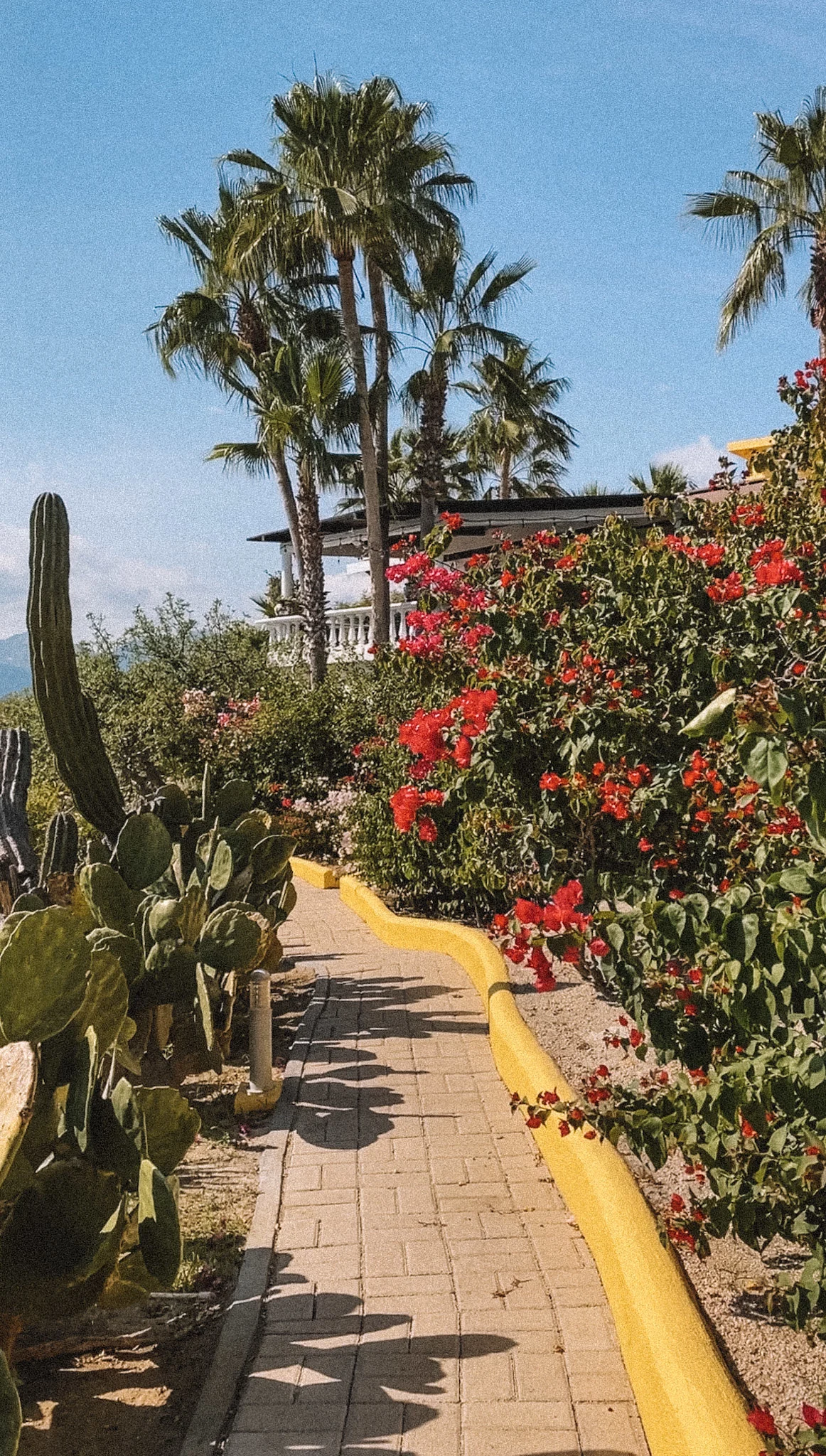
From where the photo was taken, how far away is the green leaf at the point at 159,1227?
311 cm

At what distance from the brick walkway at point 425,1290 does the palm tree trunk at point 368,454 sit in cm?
1310

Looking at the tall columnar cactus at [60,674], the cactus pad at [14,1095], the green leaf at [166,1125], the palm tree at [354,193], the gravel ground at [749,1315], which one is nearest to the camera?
the cactus pad at [14,1095]

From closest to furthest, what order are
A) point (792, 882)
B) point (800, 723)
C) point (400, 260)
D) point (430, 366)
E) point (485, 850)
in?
point (800, 723) < point (792, 882) < point (485, 850) < point (400, 260) < point (430, 366)

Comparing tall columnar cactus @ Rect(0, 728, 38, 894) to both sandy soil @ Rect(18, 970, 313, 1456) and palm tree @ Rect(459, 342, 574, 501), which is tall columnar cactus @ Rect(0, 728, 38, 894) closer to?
sandy soil @ Rect(18, 970, 313, 1456)

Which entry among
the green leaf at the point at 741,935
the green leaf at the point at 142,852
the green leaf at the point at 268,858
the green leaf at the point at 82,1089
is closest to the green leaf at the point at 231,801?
the green leaf at the point at 268,858

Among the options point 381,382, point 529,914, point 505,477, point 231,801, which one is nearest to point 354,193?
point 381,382

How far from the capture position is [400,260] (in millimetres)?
20375

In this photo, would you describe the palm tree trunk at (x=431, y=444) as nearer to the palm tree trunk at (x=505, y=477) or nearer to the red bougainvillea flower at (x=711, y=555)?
the palm tree trunk at (x=505, y=477)

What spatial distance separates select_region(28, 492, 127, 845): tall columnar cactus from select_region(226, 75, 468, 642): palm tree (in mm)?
11253

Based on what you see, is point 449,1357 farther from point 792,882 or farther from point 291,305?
point 291,305

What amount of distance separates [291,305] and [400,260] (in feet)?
7.44

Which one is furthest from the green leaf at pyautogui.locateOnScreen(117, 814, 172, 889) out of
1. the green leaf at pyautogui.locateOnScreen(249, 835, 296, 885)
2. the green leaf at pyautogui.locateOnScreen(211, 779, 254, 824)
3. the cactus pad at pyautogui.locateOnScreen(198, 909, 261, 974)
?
the green leaf at pyautogui.locateOnScreen(211, 779, 254, 824)

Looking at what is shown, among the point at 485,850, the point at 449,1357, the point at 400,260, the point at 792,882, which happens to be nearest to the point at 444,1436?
the point at 449,1357

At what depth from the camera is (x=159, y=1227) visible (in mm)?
3115
